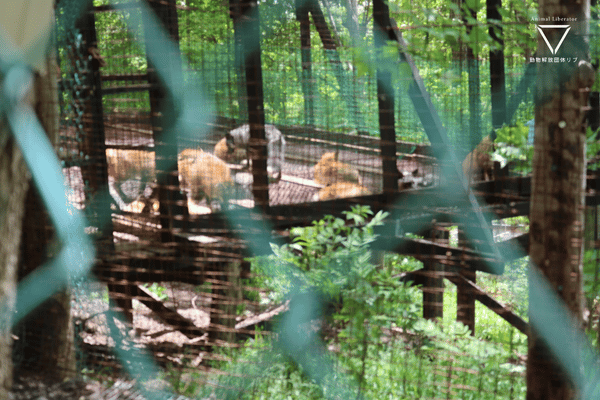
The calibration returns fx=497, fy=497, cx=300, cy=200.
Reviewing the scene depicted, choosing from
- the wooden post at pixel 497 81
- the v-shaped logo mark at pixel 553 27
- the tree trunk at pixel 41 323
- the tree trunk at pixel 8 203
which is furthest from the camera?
the wooden post at pixel 497 81

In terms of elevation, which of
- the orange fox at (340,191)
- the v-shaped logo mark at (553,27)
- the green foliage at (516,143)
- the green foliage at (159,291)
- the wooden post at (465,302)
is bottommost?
the green foliage at (159,291)

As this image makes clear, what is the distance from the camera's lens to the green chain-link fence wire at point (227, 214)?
1959mm

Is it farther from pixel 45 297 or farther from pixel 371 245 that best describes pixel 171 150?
pixel 371 245

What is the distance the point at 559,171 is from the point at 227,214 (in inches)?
70.5

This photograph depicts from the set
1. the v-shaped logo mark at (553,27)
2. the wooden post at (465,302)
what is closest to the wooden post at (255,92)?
the v-shaped logo mark at (553,27)

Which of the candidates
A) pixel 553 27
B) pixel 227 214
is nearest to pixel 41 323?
pixel 227 214

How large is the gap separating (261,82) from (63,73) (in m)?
1.12

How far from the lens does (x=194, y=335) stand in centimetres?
463

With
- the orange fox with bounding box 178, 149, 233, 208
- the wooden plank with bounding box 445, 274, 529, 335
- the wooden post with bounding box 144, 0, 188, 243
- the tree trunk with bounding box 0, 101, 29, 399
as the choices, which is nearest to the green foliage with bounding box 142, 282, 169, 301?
the orange fox with bounding box 178, 149, 233, 208

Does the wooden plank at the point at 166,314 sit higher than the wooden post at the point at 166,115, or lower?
lower

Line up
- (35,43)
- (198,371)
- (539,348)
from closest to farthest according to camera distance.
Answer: (539,348)
(35,43)
(198,371)

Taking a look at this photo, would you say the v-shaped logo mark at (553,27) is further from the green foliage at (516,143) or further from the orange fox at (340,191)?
the orange fox at (340,191)

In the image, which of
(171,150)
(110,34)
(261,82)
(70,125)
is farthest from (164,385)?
(110,34)

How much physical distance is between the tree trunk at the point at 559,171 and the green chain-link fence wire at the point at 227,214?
0.07m
